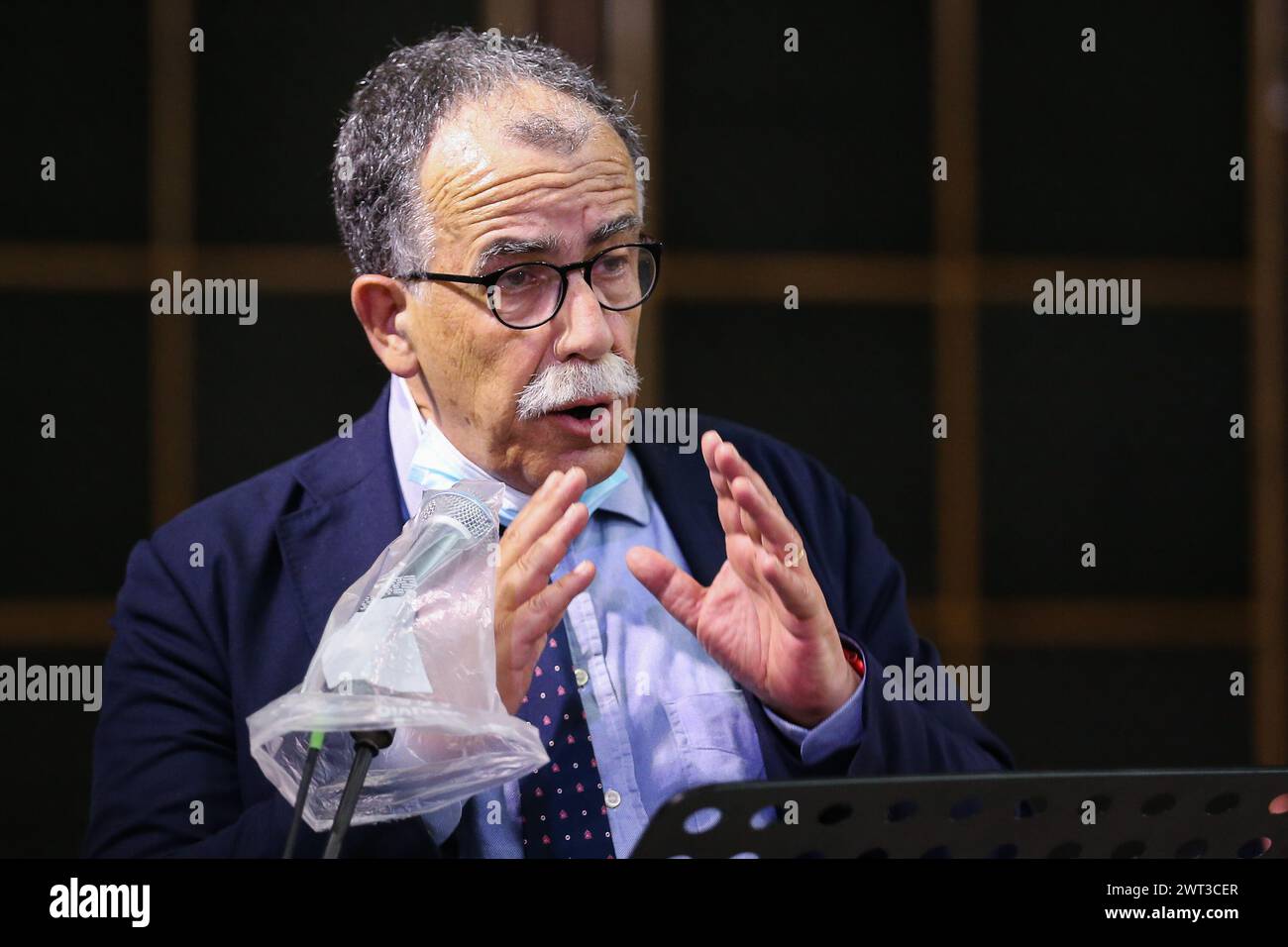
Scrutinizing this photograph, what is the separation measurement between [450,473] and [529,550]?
1.13 ft

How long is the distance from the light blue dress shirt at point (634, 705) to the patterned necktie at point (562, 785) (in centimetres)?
1

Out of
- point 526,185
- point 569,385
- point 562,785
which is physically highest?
point 526,185

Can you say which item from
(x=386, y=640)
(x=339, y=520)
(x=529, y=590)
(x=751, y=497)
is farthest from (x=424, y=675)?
A: (x=339, y=520)

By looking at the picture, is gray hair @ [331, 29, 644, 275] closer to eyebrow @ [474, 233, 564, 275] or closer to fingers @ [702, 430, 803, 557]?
eyebrow @ [474, 233, 564, 275]

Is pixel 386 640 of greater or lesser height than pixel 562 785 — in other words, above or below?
above

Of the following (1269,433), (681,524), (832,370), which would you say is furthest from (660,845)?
(1269,433)

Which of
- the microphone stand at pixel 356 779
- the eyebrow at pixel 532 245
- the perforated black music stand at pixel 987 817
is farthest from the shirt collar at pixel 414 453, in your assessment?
the perforated black music stand at pixel 987 817

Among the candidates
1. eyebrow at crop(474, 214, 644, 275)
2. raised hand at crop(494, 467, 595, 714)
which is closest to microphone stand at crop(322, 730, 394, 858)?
raised hand at crop(494, 467, 595, 714)

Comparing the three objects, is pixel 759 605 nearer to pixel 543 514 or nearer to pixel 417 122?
pixel 543 514

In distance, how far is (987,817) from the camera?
1.06 meters

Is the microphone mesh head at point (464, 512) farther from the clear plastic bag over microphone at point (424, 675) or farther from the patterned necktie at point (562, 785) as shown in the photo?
the patterned necktie at point (562, 785)

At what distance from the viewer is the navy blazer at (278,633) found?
4.92ft

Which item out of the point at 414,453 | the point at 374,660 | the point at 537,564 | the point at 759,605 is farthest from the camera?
the point at 414,453

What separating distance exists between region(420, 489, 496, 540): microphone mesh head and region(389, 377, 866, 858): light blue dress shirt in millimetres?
281
